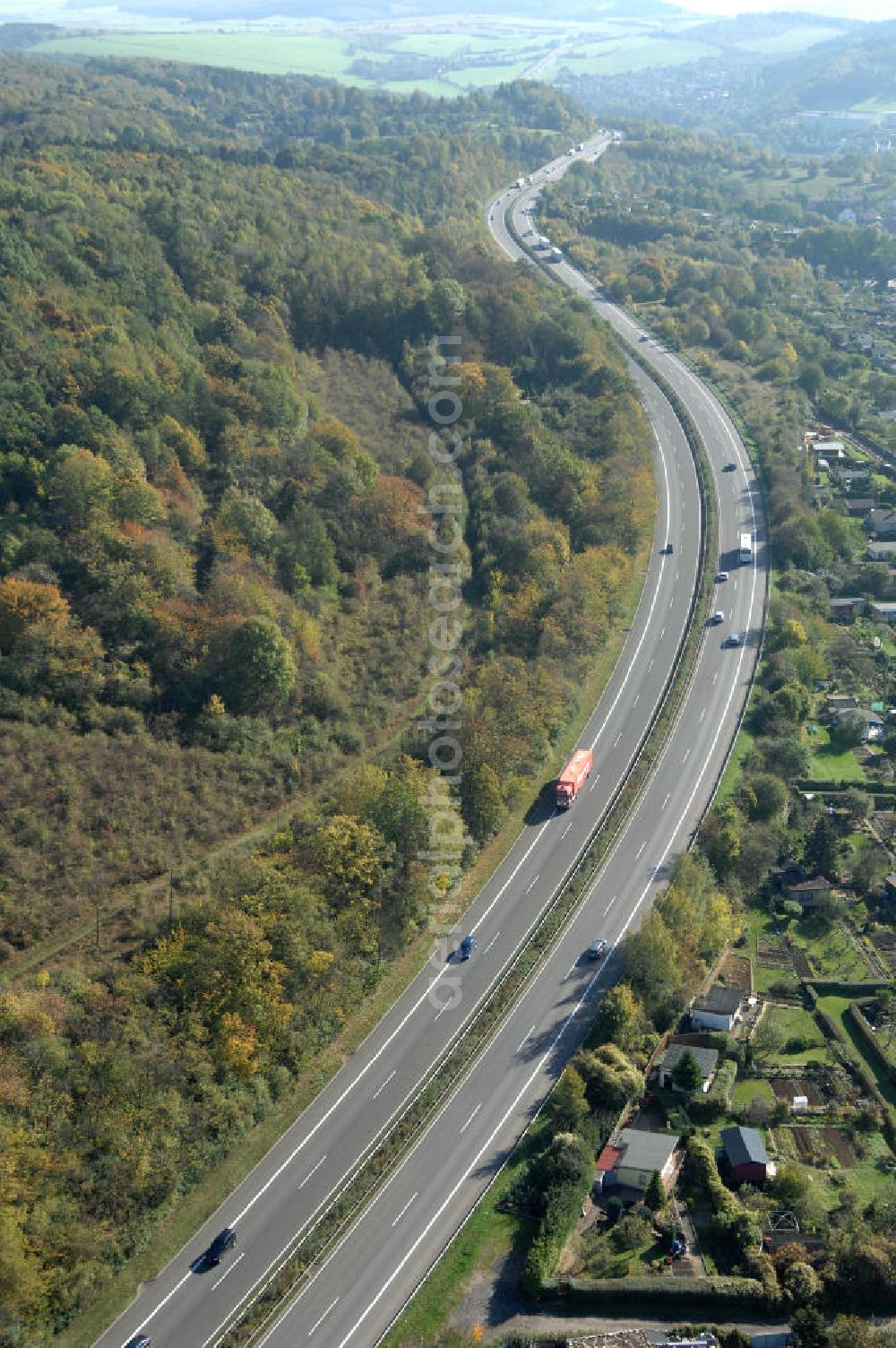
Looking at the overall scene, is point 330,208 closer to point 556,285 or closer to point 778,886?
point 556,285

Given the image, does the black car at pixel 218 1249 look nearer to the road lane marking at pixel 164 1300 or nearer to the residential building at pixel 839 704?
→ the road lane marking at pixel 164 1300

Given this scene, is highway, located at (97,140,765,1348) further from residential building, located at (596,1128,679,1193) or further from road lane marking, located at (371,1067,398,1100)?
residential building, located at (596,1128,679,1193)

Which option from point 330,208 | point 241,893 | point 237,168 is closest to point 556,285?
point 330,208

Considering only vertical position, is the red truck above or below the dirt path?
above

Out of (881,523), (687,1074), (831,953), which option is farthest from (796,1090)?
(881,523)

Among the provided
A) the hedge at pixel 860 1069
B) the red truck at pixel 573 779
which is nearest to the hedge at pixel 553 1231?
the hedge at pixel 860 1069

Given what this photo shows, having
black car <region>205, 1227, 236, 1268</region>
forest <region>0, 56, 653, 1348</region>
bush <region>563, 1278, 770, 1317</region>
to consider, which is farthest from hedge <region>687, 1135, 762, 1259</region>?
black car <region>205, 1227, 236, 1268</region>
